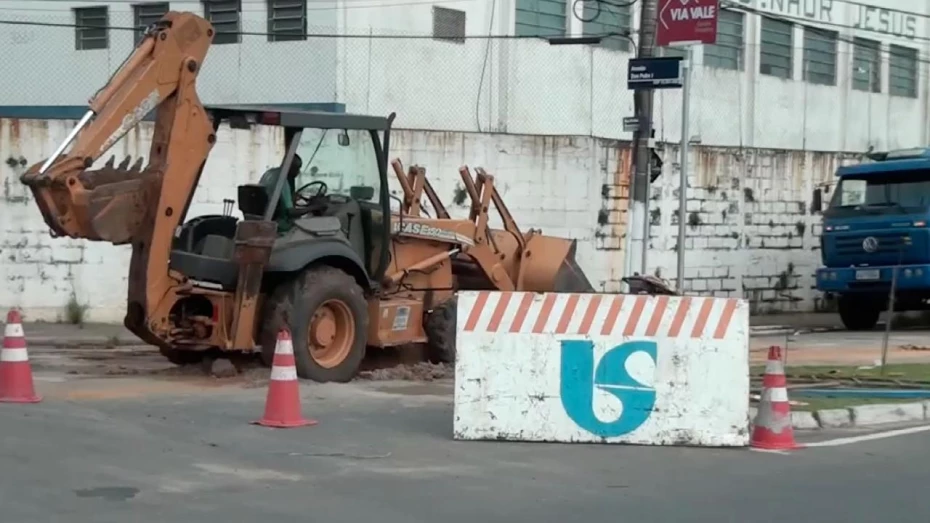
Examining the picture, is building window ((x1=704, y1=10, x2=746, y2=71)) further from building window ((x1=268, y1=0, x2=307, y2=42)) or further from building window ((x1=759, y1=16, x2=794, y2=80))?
building window ((x1=268, y1=0, x2=307, y2=42))

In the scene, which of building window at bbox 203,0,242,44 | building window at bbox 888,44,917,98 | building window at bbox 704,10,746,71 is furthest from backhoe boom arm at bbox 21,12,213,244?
building window at bbox 888,44,917,98

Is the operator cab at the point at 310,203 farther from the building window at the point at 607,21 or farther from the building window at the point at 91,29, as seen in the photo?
the building window at the point at 607,21

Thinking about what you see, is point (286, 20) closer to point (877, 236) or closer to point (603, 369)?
point (877, 236)

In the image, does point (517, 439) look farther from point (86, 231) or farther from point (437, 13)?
point (437, 13)

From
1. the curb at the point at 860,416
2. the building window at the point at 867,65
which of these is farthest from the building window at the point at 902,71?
the curb at the point at 860,416

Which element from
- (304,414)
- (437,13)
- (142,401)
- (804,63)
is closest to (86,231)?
(142,401)

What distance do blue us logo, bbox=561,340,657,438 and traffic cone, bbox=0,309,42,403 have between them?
15.0 ft

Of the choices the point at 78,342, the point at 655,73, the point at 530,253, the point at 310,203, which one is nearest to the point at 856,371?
the point at 530,253

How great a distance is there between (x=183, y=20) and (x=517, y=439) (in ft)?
17.4

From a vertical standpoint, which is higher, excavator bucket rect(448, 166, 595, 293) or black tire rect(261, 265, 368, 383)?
excavator bucket rect(448, 166, 595, 293)

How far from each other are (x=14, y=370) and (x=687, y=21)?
9.73m

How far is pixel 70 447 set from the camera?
1020cm

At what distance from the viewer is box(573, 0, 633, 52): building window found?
35.2m

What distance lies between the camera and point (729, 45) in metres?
38.9
